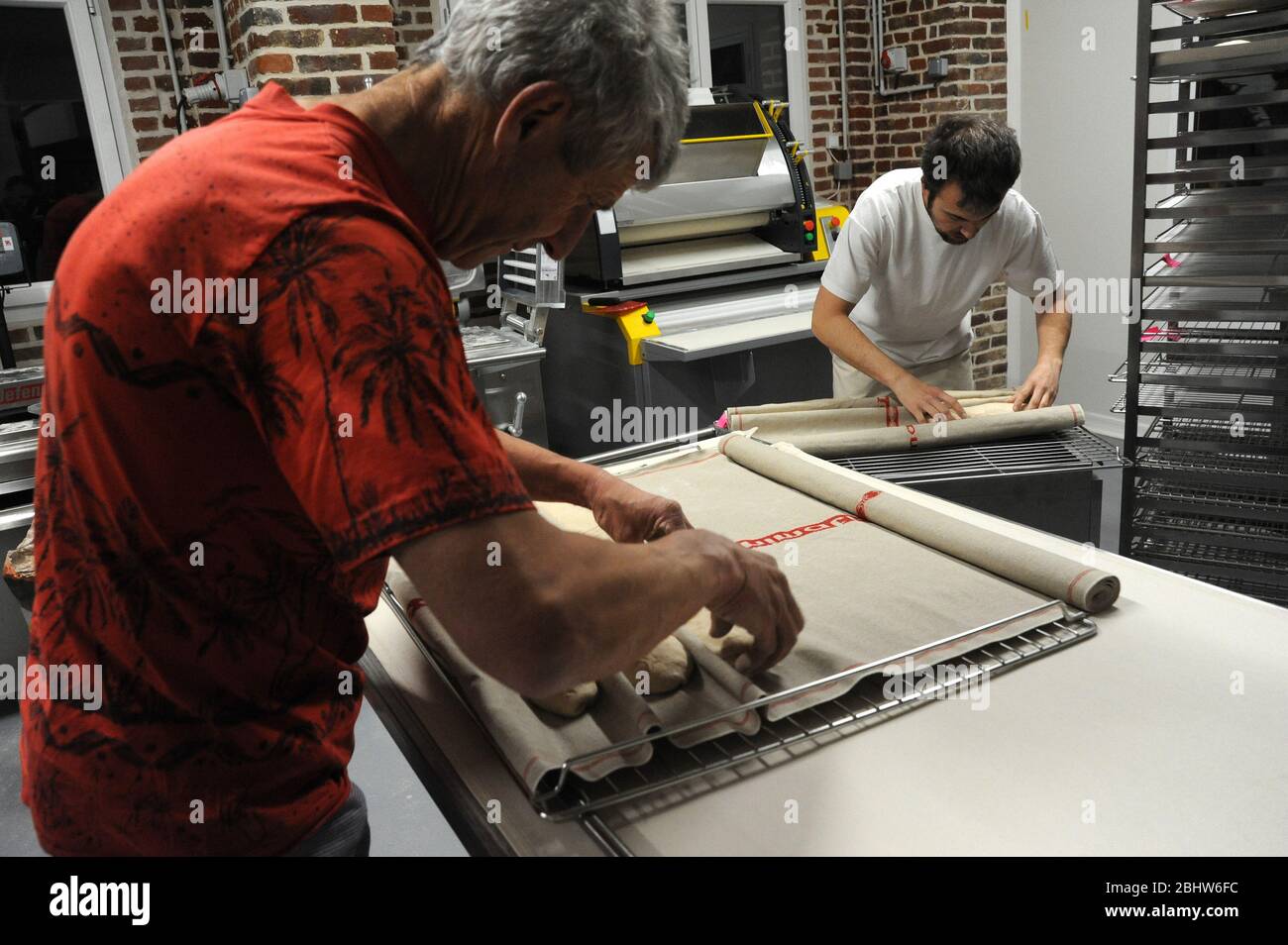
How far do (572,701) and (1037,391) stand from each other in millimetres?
1605

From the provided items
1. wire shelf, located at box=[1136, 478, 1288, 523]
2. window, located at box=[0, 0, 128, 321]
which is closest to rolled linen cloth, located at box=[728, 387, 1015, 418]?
wire shelf, located at box=[1136, 478, 1288, 523]

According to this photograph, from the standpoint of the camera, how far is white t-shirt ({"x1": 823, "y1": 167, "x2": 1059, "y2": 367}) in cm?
253

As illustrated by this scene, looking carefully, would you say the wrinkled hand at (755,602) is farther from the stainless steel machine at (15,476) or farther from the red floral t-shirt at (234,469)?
the stainless steel machine at (15,476)

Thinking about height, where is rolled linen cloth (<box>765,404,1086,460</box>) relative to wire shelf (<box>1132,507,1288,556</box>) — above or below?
above

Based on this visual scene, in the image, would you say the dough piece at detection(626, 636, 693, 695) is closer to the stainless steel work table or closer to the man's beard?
the stainless steel work table

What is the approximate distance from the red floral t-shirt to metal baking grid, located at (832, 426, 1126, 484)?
1.21 metres

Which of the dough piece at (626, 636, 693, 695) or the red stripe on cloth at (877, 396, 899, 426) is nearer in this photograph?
the dough piece at (626, 636, 693, 695)

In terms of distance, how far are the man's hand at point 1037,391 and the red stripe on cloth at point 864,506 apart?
2.80ft

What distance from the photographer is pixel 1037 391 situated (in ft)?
7.06

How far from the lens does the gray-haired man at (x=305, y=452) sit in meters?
0.64

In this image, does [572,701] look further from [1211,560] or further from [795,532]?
[1211,560]

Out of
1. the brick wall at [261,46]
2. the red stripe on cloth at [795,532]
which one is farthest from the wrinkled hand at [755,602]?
the brick wall at [261,46]

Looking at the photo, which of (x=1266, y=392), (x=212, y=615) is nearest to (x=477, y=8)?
(x=212, y=615)

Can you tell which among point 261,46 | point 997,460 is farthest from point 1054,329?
point 261,46
